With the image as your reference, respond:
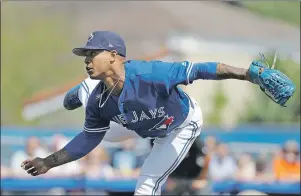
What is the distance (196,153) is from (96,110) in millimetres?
3108

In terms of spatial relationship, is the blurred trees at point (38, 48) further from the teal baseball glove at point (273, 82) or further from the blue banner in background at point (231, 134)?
the teal baseball glove at point (273, 82)

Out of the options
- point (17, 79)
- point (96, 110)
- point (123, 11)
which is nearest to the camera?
point (96, 110)

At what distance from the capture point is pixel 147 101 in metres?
6.34

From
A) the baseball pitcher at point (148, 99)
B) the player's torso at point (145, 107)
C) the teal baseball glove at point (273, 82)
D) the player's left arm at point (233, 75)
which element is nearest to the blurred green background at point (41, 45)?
the baseball pitcher at point (148, 99)

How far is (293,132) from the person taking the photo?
13.2m

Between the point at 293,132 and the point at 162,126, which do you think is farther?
the point at 293,132

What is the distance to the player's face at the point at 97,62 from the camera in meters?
6.11

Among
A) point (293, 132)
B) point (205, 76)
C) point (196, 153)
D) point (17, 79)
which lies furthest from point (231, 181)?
point (17, 79)

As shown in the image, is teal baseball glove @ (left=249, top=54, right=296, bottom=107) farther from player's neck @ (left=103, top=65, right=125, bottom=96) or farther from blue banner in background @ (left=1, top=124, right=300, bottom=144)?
blue banner in background @ (left=1, top=124, right=300, bottom=144)

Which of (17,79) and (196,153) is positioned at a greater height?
(196,153)

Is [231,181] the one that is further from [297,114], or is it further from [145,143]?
[297,114]

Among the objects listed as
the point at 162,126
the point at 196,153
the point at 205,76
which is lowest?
the point at 196,153

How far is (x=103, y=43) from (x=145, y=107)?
627mm

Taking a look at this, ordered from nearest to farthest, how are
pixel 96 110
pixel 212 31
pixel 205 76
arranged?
1. pixel 205 76
2. pixel 96 110
3. pixel 212 31
